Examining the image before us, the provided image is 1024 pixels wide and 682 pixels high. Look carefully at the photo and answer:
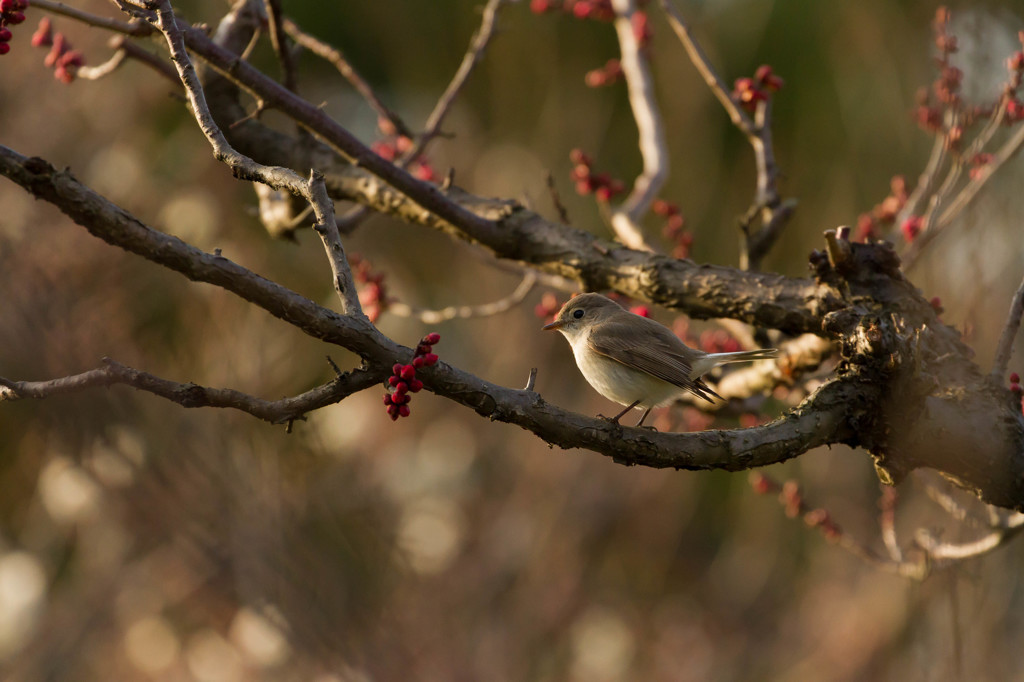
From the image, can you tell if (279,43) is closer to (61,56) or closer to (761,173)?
(61,56)

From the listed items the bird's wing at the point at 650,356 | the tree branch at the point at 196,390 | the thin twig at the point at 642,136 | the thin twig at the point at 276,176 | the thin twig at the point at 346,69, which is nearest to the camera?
the tree branch at the point at 196,390

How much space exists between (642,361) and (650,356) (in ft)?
0.12

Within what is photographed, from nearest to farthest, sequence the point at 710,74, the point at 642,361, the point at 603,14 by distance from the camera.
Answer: the point at 642,361
the point at 710,74
the point at 603,14

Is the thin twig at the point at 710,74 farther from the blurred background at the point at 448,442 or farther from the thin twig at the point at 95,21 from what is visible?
the thin twig at the point at 95,21

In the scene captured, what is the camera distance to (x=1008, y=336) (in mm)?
2494

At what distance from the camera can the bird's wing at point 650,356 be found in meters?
3.11

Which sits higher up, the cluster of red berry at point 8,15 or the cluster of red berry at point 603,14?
the cluster of red berry at point 603,14

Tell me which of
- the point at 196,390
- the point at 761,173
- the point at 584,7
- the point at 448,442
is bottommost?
the point at 196,390

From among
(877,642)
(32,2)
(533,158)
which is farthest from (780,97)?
(32,2)

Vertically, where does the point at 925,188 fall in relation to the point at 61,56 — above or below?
below

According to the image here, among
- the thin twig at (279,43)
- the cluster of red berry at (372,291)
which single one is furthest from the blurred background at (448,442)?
the thin twig at (279,43)

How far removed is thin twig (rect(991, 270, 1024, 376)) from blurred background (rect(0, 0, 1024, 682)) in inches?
30.1

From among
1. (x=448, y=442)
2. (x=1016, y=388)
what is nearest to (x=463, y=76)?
(x=1016, y=388)

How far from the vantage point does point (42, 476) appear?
7.08 meters
